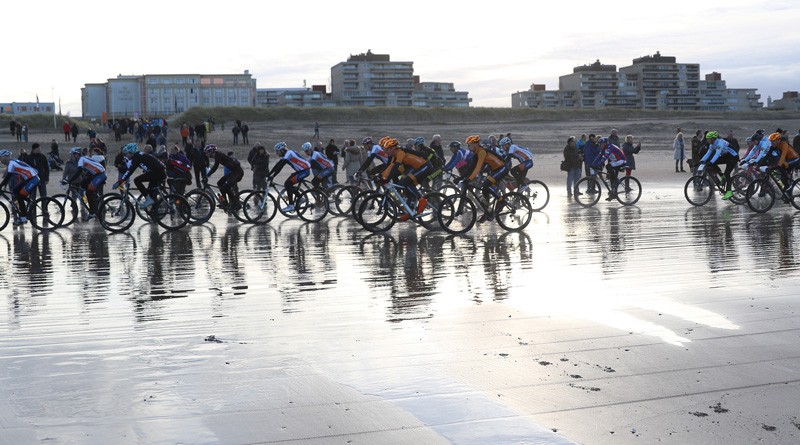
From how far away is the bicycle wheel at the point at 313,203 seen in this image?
18984 millimetres

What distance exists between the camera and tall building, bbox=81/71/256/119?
479 ft

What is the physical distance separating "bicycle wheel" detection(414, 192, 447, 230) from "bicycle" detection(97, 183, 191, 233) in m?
4.56

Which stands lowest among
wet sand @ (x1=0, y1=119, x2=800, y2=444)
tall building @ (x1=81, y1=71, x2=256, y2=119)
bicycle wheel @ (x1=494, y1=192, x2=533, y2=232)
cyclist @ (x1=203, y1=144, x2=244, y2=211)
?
wet sand @ (x1=0, y1=119, x2=800, y2=444)

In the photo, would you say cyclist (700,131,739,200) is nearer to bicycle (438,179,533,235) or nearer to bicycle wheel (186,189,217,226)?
bicycle (438,179,533,235)

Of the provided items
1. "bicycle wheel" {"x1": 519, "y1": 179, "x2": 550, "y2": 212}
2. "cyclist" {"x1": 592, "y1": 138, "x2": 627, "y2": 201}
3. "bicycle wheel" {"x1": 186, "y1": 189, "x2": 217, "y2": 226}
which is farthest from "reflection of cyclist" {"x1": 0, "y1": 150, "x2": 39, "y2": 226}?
"cyclist" {"x1": 592, "y1": 138, "x2": 627, "y2": 201}

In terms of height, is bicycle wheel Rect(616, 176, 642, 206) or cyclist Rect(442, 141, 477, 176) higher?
cyclist Rect(442, 141, 477, 176)

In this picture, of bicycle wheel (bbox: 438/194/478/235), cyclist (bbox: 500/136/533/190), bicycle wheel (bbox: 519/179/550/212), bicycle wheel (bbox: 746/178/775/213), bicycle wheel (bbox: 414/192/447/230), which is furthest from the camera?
bicycle wheel (bbox: 519/179/550/212)

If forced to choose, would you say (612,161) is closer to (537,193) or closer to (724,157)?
(537,193)

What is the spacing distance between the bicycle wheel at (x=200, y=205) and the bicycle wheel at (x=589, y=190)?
27.3 ft

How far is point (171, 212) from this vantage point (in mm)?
17594

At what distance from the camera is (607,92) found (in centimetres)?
18000

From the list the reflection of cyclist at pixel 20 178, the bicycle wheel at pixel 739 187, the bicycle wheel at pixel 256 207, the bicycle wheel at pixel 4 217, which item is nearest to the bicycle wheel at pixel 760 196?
the bicycle wheel at pixel 739 187

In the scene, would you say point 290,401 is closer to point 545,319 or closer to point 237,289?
point 545,319

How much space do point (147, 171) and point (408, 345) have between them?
11.9 meters
